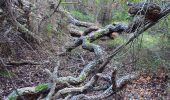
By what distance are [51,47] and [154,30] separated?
2.86 m

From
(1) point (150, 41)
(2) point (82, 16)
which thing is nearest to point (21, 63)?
(1) point (150, 41)

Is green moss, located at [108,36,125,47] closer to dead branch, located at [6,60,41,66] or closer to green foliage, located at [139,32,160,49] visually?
green foliage, located at [139,32,160,49]

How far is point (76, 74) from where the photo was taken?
7453 millimetres

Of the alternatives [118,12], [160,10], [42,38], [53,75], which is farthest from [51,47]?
[118,12]

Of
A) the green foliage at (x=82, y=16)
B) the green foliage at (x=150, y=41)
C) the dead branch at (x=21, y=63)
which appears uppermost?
the dead branch at (x=21, y=63)

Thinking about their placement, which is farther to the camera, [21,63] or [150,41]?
[150,41]

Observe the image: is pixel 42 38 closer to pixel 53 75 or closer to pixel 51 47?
pixel 51 47

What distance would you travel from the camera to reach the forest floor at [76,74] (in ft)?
21.4

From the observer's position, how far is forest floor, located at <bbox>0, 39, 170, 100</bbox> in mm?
6525

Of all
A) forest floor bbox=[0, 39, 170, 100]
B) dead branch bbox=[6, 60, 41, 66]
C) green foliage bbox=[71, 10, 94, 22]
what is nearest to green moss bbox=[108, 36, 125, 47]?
forest floor bbox=[0, 39, 170, 100]

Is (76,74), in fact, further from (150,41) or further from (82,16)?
(82,16)

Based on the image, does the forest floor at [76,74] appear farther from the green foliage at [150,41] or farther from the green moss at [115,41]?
the green moss at [115,41]

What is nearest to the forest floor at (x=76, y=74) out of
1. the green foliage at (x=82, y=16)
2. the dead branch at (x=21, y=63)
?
the dead branch at (x=21, y=63)

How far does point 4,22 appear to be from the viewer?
7371mm
